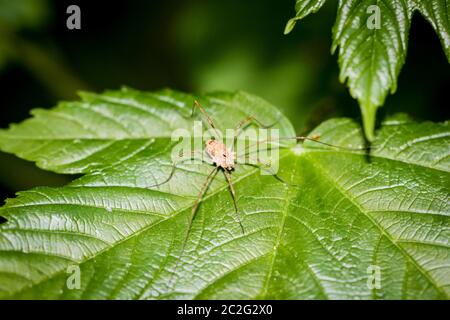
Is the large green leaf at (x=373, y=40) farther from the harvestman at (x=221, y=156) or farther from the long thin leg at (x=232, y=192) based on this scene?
the long thin leg at (x=232, y=192)

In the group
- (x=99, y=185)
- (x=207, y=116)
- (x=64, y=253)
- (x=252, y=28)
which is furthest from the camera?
(x=252, y=28)

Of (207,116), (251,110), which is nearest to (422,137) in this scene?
(251,110)

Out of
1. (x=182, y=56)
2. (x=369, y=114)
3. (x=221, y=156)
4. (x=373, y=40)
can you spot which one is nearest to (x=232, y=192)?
(x=221, y=156)

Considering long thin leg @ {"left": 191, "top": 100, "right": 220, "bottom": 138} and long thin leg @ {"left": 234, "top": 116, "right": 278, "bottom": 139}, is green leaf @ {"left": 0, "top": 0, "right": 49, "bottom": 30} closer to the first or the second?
long thin leg @ {"left": 191, "top": 100, "right": 220, "bottom": 138}

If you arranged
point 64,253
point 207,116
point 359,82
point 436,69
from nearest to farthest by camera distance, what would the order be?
point 359,82, point 64,253, point 207,116, point 436,69

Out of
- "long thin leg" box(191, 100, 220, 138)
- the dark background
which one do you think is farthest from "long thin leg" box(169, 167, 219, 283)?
the dark background

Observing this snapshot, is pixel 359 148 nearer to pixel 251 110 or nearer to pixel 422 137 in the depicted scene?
pixel 422 137

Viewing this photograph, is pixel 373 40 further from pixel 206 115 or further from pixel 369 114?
pixel 206 115
